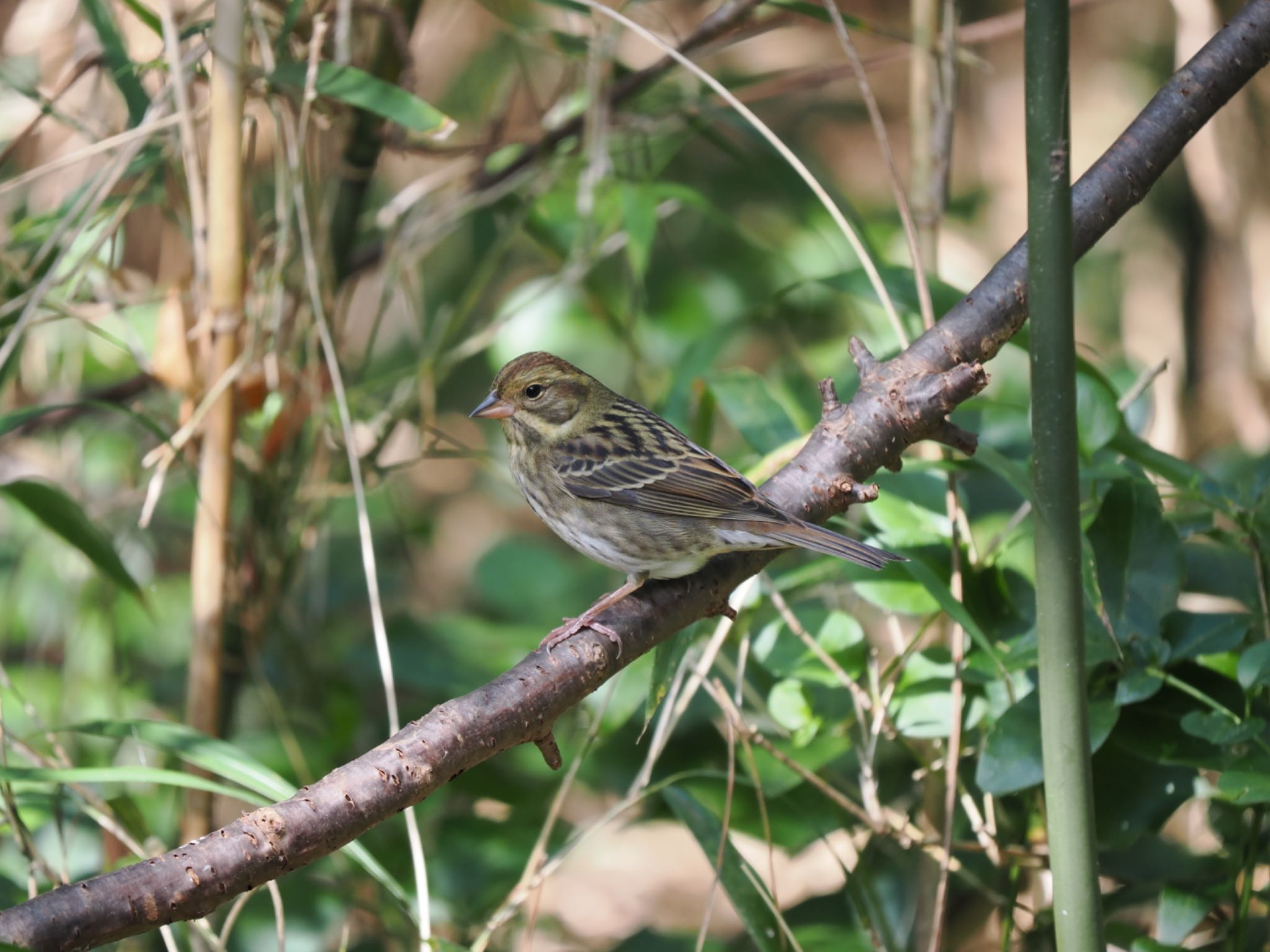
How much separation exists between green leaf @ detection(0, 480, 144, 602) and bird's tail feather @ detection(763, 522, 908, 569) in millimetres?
1455

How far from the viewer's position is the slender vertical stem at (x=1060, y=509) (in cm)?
168

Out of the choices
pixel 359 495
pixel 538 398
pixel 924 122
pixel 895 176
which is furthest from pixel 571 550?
pixel 895 176

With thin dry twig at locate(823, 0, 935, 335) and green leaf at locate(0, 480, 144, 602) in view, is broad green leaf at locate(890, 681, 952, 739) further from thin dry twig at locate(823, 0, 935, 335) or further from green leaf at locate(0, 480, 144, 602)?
green leaf at locate(0, 480, 144, 602)

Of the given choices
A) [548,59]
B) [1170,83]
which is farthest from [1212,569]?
[548,59]

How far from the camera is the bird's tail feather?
223cm

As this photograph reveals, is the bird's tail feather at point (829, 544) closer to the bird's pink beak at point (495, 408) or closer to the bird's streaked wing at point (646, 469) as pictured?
the bird's streaked wing at point (646, 469)

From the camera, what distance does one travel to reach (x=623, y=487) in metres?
2.97

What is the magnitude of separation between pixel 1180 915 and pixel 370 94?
2302mm

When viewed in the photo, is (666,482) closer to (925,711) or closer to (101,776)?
(925,711)

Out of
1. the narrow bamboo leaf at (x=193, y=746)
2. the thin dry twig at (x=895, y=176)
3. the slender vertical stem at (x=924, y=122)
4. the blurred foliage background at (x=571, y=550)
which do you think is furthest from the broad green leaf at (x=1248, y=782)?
the narrow bamboo leaf at (x=193, y=746)

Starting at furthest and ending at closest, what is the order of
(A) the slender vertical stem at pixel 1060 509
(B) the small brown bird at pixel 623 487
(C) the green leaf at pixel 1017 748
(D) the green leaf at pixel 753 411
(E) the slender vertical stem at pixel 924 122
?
(E) the slender vertical stem at pixel 924 122
(D) the green leaf at pixel 753 411
(B) the small brown bird at pixel 623 487
(C) the green leaf at pixel 1017 748
(A) the slender vertical stem at pixel 1060 509

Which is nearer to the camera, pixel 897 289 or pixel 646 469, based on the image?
pixel 897 289

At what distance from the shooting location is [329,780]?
5.15 feet

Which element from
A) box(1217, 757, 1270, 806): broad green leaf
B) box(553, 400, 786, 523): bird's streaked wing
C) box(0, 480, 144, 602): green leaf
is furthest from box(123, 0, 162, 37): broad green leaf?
box(1217, 757, 1270, 806): broad green leaf
